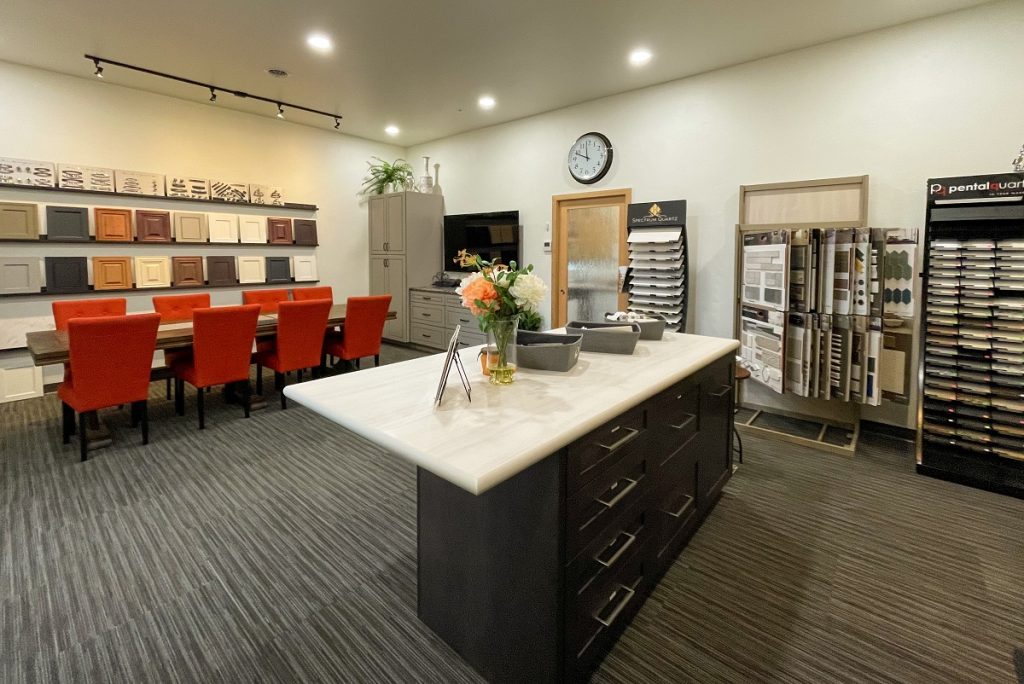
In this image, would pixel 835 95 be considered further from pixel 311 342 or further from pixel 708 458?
pixel 311 342

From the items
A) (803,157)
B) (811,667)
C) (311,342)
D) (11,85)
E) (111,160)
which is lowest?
(811,667)

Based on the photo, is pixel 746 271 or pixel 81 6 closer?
pixel 81 6

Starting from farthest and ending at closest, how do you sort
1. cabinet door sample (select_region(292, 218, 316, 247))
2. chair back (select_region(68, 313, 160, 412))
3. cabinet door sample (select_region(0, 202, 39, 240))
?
1. cabinet door sample (select_region(292, 218, 316, 247))
2. cabinet door sample (select_region(0, 202, 39, 240))
3. chair back (select_region(68, 313, 160, 412))

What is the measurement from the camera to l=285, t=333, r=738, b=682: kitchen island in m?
1.30

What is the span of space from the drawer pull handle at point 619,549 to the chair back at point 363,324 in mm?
3642

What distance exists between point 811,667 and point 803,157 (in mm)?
3653

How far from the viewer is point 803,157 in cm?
395

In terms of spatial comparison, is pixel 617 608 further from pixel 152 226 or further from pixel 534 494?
pixel 152 226

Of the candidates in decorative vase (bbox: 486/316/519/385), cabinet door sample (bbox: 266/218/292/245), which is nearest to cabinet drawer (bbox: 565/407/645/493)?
decorative vase (bbox: 486/316/519/385)

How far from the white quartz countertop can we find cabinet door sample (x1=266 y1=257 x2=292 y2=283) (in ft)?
16.3

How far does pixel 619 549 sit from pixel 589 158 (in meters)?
4.52

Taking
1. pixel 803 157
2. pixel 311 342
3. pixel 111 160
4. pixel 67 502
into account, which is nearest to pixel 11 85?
pixel 111 160

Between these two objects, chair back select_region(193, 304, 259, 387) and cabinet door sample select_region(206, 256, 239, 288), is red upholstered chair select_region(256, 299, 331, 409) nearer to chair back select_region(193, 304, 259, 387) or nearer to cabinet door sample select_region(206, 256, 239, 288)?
chair back select_region(193, 304, 259, 387)

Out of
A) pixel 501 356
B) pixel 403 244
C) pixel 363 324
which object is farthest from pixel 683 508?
pixel 403 244
